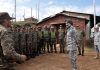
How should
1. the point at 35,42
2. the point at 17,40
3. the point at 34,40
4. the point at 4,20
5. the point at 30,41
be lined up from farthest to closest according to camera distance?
the point at 35,42, the point at 34,40, the point at 30,41, the point at 17,40, the point at 4,20

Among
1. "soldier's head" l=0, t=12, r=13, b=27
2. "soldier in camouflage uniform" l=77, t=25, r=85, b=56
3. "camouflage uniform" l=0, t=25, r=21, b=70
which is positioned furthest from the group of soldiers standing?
"camouflage uniform" l=0, t=25, r=21, b=70

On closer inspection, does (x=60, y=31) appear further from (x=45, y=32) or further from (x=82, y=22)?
(x=82, y=22)

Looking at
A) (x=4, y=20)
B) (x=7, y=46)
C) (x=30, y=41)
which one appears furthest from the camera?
(x=30, y=41)

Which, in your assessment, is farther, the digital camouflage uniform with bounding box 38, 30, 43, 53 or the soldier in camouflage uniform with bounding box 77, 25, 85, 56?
the digital camouflage uniform with bounding box 38, 30, 43, 53

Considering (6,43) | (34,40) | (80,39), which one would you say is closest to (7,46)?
(6,43)

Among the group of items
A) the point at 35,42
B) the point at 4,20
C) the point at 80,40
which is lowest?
the point at 35,42

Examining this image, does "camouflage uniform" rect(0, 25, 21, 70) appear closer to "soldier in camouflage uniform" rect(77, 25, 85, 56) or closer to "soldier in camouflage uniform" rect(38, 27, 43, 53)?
"soldier in camouflage uniform" rect(77, 25, 85, 56)

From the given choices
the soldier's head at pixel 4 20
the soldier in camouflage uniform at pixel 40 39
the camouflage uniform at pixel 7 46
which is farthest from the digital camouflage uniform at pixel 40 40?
the camouflage uniform at pixel 7 46

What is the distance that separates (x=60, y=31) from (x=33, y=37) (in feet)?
8.80

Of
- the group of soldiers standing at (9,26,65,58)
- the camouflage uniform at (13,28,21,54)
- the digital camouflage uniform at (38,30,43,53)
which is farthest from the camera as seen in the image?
the digital camouflage uniform at (38,30,43,53)

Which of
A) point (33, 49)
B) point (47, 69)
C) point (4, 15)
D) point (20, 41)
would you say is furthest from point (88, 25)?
point (4, 15)

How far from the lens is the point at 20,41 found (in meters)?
14.3

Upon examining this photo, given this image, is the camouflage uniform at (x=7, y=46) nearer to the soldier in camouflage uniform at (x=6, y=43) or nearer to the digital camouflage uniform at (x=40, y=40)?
the soldier in camouflage uniform at (x=6, y=43)

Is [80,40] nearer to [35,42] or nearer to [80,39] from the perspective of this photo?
[80,39]
